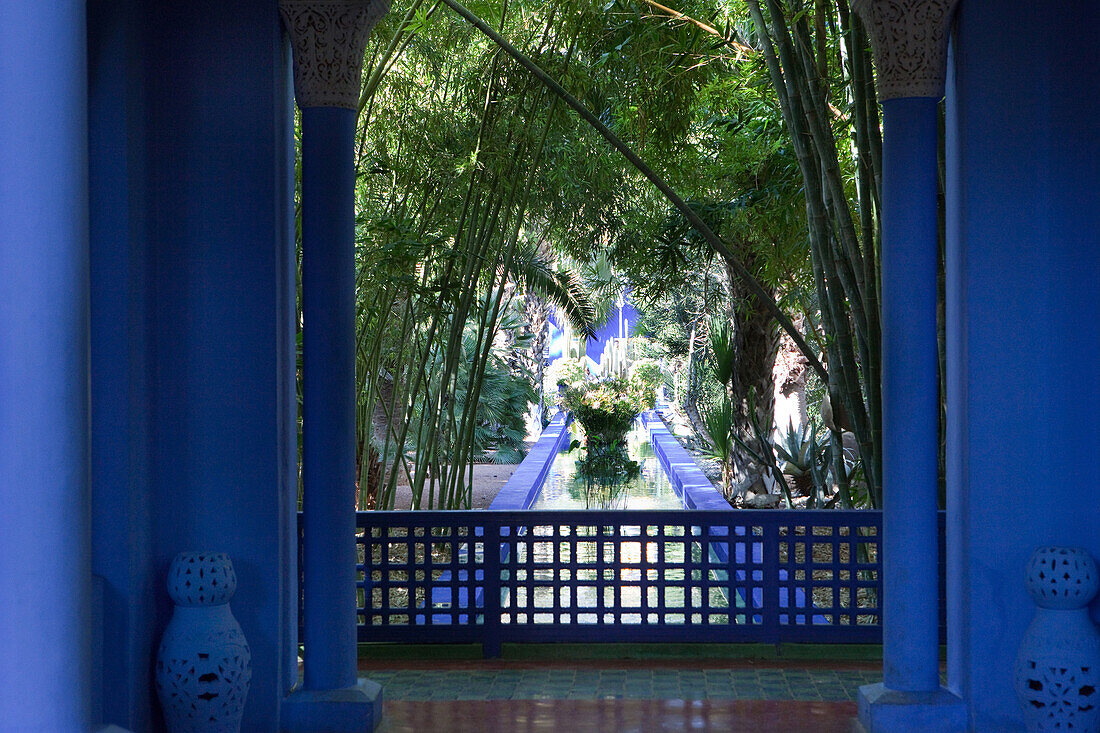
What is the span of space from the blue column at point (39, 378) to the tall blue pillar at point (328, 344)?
1478mm

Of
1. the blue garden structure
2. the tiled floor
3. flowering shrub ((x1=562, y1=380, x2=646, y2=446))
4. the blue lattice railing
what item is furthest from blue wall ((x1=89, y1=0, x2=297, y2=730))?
flowering shrub ((x1=562, y1=380, x2=646, y2=446))

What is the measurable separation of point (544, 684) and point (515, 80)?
3.30m

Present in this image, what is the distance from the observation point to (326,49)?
356 cm

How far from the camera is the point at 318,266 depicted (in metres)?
3.59

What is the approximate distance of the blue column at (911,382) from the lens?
347 cm

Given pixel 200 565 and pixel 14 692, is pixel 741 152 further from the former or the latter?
pixel 14 692

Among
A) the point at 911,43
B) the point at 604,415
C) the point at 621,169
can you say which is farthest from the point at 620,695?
the point at 604,415

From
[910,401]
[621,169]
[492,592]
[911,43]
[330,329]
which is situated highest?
[621,169]

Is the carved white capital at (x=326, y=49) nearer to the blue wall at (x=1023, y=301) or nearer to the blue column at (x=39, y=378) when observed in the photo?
the blue column at (x=39, y=378)

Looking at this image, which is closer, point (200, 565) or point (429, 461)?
point (200, 565)

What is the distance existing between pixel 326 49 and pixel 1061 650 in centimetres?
308

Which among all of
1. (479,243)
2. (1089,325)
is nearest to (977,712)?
(1089,325)

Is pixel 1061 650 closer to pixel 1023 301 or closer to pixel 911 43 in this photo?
pixel 1023 301

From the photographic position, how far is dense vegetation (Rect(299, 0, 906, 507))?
4.47 meters
